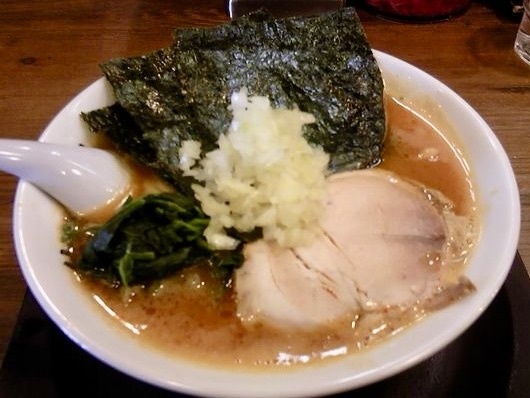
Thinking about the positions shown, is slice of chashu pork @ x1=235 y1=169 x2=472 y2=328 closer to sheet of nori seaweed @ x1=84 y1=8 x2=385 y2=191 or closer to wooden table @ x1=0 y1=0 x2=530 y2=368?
sheet of nori seaweed @ x1=84 y1=8 x2=385 y2=191

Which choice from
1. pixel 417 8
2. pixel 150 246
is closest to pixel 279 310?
pixel 150 246

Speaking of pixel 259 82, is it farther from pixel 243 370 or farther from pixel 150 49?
pixel 150 49

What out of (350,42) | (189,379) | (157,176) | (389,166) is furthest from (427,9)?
(189,379)

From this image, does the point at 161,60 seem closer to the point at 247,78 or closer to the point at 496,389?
the point at 247,78

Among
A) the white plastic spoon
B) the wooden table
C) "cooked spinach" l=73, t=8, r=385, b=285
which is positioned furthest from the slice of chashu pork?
the wooden table

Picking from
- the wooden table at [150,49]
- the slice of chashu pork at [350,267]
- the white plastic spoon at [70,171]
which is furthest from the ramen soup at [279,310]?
the wooden table at [150,49]
